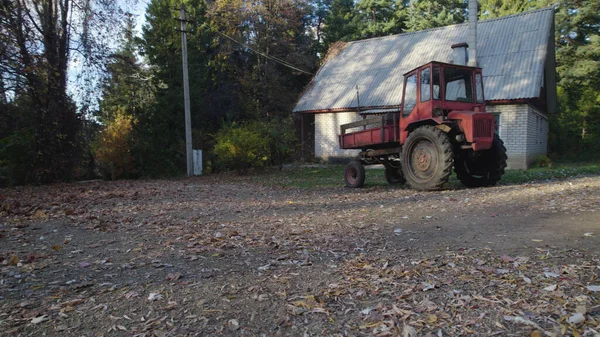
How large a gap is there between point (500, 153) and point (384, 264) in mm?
6739

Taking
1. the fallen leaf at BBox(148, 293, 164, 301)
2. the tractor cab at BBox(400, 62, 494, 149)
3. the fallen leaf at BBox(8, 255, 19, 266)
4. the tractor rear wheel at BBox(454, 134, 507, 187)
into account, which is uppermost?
the tractor cab at BBox(400, 62, 494, 149)

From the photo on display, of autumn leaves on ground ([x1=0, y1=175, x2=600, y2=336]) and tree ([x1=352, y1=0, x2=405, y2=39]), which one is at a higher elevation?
tree ([x1=352, y1=0, x2=405, y2=39])

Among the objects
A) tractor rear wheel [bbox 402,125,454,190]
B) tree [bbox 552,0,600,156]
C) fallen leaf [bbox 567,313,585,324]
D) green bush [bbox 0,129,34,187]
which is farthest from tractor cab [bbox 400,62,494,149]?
tree [bbox 552,0,600,156]

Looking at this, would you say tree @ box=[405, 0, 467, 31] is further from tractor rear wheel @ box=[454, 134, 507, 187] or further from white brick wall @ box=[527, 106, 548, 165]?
tractor rear wheel @ box=[454, 134, 507, 187]

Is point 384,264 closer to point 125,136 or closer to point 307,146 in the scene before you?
point 125,136

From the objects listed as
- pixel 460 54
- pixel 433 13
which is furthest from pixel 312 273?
pixel 433 13

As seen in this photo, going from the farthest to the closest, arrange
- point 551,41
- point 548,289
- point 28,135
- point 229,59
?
point 229,59 → point 551,41 → point 28,135 → point 548,289

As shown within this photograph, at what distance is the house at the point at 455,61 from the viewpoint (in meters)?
16.2

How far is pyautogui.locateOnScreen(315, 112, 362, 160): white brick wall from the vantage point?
21.1m

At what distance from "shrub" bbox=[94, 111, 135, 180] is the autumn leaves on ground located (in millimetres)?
13503

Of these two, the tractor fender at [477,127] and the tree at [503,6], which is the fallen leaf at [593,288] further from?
the tree at [503,6]

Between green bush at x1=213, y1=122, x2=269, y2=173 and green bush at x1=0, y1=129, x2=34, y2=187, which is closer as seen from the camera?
green bush at x1=0, y1=129, x2=34, y2=187

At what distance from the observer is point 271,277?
11.5 feet

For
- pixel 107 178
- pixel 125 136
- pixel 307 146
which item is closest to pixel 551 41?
pixel 307 146
